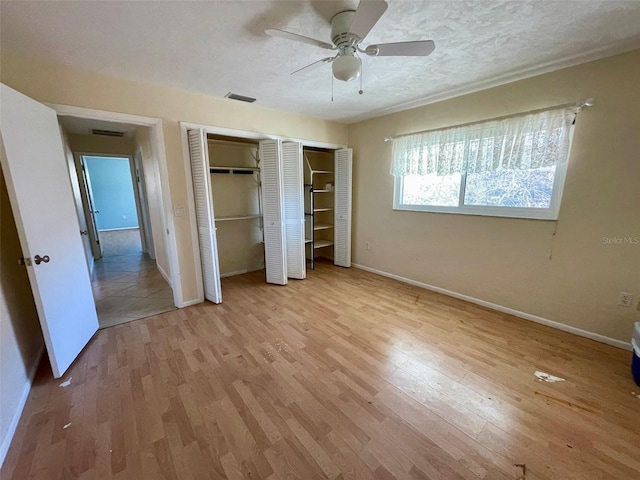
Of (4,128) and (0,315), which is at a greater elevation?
(4,128)

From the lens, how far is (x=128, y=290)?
3582 millimetres

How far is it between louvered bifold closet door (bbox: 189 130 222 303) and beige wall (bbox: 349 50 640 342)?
2.60 meters

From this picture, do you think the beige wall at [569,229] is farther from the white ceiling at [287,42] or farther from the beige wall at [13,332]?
the beige wall at [13,332]

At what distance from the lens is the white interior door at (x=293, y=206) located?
357 centimetres

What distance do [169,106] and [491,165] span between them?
3.45m

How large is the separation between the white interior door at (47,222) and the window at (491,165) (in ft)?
11.7

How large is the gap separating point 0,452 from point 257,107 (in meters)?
3.53

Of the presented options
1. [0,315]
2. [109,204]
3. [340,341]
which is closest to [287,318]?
[340,341]

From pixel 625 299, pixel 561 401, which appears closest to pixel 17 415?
pixel 561 401

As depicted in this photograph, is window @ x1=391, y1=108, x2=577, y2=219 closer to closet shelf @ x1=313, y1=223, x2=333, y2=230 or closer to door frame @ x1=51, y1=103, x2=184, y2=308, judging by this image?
closet shelf @ x1=313, y1=223, x2=333, y2=230

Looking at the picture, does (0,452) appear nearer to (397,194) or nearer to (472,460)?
(472,460)

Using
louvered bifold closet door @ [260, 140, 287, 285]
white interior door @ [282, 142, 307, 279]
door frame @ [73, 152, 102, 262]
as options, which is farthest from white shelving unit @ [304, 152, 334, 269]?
door frame @ [73, 152, 102, 262]

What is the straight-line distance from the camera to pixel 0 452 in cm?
131

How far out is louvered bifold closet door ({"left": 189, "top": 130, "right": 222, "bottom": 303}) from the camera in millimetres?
2799
